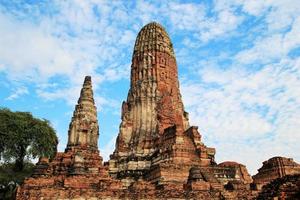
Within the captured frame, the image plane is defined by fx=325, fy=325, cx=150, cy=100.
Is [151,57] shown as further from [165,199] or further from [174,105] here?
[165,199]

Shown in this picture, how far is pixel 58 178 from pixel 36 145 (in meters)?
12.8

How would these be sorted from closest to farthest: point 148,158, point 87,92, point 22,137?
point 87,92 < point 148,158 < point 22,137

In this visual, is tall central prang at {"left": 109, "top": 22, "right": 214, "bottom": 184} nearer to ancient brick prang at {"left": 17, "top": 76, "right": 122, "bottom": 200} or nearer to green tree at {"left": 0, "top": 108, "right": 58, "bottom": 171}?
ancient brick prang at {"left": 17, "top": 76, "right": 122, "bottom": 200}

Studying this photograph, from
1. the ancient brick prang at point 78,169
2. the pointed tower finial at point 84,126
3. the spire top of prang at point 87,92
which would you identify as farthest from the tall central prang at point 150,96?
the spire top of prang at point 87,92

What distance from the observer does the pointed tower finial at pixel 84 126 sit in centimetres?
2442

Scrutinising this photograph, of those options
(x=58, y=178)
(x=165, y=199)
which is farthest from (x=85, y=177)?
(x=165, y=199)

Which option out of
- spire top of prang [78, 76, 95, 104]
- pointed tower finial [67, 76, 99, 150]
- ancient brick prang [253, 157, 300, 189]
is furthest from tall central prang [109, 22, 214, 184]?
spire top of prang [78, 76, 95, 104]

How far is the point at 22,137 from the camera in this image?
29.4 meters

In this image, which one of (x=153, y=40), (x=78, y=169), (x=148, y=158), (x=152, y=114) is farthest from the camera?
(x=153, y=40)

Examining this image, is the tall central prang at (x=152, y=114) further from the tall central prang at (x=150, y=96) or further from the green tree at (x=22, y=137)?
the green tree at (x=22, y=137)

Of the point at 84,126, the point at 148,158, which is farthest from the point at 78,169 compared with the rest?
the point at 148,158

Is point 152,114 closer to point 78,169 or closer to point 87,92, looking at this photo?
point 87,92

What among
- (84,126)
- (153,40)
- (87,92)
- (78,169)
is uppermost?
(153,40)

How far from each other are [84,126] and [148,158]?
255 inches
